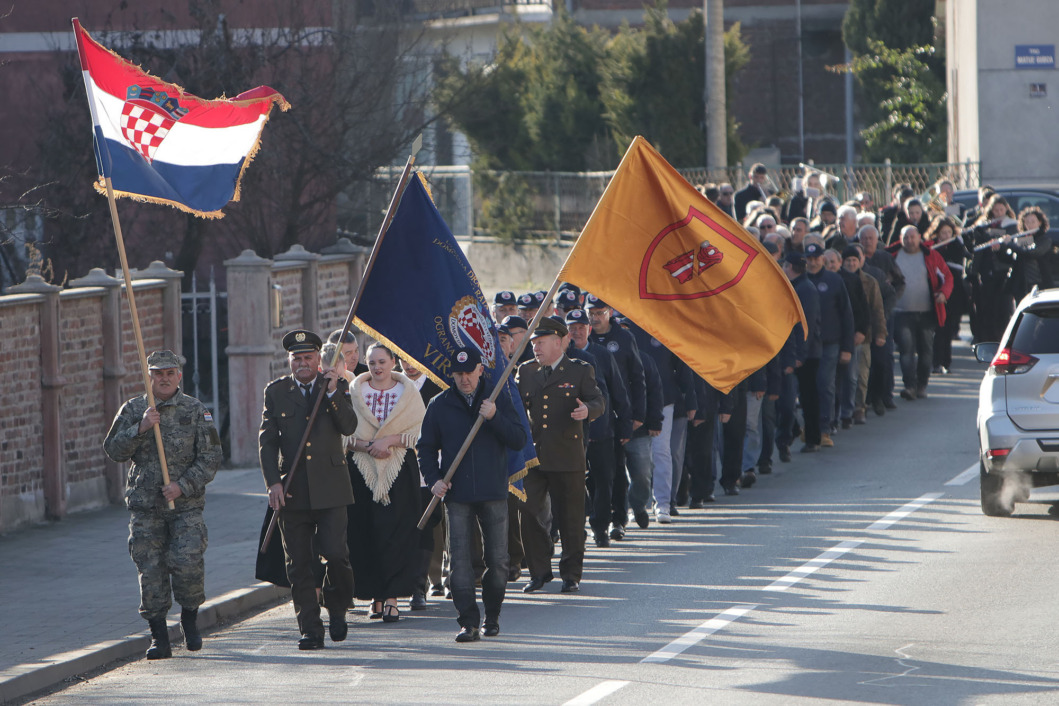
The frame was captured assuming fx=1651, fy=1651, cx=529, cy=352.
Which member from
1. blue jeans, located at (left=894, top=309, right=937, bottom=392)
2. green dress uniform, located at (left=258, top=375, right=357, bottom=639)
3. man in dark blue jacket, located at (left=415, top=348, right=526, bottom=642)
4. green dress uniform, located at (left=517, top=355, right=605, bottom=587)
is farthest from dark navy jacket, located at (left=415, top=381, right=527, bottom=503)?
blue jeans, located at (left=894, top=309, right=937, bottom=392)

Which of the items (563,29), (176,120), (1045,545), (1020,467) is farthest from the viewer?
(563,29)

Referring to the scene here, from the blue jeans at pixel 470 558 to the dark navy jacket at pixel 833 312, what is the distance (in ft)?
27.4

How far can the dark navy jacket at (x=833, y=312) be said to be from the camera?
17.5 meters

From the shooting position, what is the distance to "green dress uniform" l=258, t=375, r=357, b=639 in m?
9.81

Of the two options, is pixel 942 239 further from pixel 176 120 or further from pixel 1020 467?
pixel 176 120

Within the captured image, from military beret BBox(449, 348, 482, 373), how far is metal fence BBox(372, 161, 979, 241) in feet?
66.8

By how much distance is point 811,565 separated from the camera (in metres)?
11.7

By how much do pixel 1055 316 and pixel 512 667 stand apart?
6151 mm

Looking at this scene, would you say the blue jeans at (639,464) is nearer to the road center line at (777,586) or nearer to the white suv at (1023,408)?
the road center line at (777,586)

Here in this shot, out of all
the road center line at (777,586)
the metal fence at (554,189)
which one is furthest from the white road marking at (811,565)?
the metal fence at (554,189)

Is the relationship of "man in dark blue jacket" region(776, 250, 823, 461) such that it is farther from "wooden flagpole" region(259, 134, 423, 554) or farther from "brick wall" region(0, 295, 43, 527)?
"brick wall" region(0, 295, 43, 527)

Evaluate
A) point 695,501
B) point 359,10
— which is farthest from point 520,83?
point 695,501

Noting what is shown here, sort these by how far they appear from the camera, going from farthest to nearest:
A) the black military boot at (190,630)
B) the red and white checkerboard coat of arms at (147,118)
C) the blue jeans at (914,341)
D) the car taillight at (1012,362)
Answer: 1. the blue jeans at (914,341)
2. the car taillight at (1012,362)
3. the red and white checkerboard coat of arms at (147,118)
4. the black military boot at (190,630)

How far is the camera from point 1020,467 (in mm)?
12727
